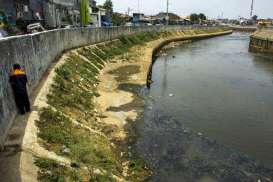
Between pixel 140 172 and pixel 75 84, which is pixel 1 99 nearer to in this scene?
pixel 140 172

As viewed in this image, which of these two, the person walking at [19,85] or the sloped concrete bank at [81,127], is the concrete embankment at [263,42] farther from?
the person walking at [19,85]

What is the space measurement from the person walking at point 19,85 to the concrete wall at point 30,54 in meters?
0.19

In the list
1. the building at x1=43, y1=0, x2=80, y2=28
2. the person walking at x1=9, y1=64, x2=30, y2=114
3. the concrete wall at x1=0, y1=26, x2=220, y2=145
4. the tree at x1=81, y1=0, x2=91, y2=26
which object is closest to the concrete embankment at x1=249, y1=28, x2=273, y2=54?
the tree at x1=81, y1=0, x2=91, y2=26

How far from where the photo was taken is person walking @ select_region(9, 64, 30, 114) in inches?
370

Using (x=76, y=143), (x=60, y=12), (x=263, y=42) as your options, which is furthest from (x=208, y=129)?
(x=263, y=42)

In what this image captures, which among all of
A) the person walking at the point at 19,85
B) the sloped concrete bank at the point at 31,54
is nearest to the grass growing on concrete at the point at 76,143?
the person walking at the point at 19,85

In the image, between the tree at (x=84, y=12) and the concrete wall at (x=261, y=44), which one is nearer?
the tree at (x=84, y=12)

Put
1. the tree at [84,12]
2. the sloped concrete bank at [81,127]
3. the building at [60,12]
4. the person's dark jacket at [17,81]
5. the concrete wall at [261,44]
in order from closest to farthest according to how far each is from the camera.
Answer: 1. the sloped concrete bank at [81,127]
2. the person's dark jacket at [17,81]
3. the building at [60,12]
4. the tree at [84,12]
5. the concrete wall at [261,44]

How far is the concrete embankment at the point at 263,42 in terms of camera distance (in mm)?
47344

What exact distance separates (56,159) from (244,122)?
33.9 feet

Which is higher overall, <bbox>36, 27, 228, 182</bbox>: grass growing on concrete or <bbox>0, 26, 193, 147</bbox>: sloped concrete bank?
<bbox>0, 26, 193, 147</bbox>: sloped concrete bank

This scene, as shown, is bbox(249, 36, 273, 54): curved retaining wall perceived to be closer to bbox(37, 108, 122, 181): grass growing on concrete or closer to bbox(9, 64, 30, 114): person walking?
bbox(37, 108, 122, 181): grass growing on concrete

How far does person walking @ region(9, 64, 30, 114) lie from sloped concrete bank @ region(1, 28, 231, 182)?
55 centimetres

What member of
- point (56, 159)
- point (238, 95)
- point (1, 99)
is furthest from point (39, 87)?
point (238, 95)
